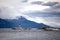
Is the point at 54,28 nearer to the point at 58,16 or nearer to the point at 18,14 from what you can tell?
the point at 58,16

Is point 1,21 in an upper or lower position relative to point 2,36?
upper

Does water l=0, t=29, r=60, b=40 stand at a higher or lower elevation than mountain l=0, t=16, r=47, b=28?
lower

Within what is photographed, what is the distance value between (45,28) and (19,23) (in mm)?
384

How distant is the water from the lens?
1.78m

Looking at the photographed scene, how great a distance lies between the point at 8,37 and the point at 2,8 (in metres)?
0.42

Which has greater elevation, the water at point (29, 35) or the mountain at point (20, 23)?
the mountain at point (20, 23)

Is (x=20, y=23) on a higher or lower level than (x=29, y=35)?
higher

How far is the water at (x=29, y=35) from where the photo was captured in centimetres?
178

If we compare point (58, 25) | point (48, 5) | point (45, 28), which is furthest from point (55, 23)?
point (48, 5)

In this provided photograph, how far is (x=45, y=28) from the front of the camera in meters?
1.82

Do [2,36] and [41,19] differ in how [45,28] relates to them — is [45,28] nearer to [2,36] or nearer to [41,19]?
[41,19]

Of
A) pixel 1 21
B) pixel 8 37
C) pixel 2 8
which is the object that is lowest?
pixel 8 37

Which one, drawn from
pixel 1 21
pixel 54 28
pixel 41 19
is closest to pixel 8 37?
pixel 1 21

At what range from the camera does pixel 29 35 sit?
1.79 meters
